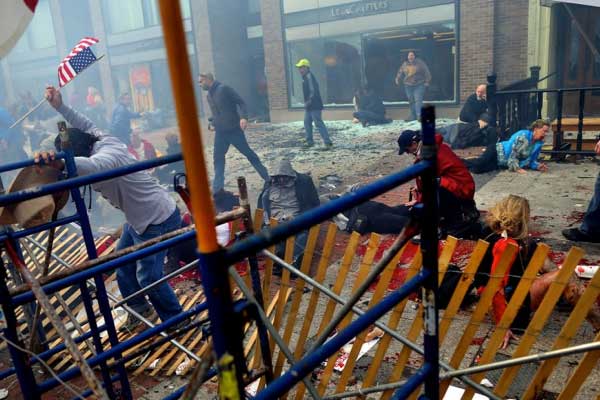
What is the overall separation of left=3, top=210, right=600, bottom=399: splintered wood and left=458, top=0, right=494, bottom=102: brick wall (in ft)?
35.1

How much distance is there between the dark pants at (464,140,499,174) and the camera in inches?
330

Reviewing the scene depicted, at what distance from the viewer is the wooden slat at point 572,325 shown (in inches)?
79.0

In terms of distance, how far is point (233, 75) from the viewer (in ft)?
69.8

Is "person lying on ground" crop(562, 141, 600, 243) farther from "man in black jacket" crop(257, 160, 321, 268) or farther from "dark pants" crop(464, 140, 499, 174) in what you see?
"dark pants" crop(464, 140, 499, 174)

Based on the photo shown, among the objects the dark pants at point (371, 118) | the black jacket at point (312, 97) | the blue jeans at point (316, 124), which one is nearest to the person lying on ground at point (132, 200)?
the blue jeans at point (316, 124)

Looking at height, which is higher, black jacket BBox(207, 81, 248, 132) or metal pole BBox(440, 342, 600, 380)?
black jacket BBox(207, 81, 248, 132)

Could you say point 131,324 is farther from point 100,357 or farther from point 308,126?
point 308,126

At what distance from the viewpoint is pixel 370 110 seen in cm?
1580

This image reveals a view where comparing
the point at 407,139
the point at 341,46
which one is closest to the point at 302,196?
the point at 407,139

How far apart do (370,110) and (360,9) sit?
3.68 meters

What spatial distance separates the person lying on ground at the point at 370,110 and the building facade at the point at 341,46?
0.84 m

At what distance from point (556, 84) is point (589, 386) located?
39.9ft

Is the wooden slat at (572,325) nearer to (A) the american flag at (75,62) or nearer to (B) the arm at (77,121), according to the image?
(B) the arm at (77,121)

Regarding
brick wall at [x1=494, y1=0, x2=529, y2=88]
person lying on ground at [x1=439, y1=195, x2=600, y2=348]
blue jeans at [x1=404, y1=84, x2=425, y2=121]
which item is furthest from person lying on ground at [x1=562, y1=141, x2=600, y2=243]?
blue jeans at [x1=404, y1=84, x2=425, y2=121]
